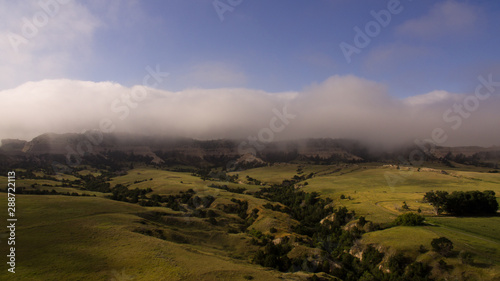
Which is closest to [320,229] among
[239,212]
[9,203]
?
[239,212]

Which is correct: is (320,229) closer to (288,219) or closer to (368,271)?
(288,219)

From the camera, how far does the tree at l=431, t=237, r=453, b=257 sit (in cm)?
6675

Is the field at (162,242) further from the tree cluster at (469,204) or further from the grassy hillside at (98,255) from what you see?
the tree cluster at (469,204)

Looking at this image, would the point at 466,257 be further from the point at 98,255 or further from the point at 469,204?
the point at 98,255

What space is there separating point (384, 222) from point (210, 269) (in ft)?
253

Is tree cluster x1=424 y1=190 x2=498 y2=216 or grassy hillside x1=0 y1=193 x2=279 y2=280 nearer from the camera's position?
grassy hillside x1=0 y1=193 x2=279 y2=280

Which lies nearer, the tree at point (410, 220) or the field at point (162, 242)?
the field at point (162, 242)

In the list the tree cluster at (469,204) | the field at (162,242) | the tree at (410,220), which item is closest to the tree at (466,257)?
the field at (162,242)

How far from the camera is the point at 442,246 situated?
6788 centimetres

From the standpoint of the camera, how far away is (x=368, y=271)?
74438 mm

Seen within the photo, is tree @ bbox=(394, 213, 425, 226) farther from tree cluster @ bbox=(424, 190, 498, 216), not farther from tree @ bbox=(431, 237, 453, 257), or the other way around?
tree cluster @ bbox=(424, 190, 498, 216)

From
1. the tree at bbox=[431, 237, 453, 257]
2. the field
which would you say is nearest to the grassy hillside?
the field

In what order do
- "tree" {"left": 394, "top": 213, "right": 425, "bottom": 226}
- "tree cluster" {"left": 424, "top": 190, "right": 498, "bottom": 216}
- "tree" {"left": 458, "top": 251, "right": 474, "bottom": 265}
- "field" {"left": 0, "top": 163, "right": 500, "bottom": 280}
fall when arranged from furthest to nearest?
"tree cluster" {"left": 424, "top": 190, "right": 498, "bottom": 216}, "tree" {"left": 394, "top": 213, "right": 425, "bottom": 226}, "tree" {"left": 458, "top": 251, "right": 474, "bottom": 265}, "field" {"left": 0, "top": 163, "right": 500, "bottom": 280}

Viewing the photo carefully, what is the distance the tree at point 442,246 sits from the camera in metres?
66.8
